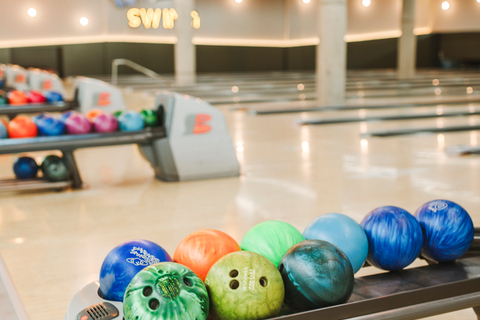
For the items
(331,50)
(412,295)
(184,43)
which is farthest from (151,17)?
(412,295)

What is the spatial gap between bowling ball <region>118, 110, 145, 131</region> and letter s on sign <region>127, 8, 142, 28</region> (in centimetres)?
1604

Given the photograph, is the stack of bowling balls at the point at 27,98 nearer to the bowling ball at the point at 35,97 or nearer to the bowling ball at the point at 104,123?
the bowling ball at the point at 35,97

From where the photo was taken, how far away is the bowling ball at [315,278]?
5.68 ft

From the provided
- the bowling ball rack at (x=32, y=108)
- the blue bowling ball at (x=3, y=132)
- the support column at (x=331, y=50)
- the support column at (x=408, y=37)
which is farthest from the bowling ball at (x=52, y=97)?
Result: the support column at (x=408, y=37)

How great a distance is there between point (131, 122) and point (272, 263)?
3.20m

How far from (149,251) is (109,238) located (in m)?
1.36

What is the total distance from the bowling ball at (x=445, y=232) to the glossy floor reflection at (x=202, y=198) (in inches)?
10.0

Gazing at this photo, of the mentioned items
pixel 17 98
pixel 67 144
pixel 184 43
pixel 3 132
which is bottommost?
pixel 67 144

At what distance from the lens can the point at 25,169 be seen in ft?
14.8

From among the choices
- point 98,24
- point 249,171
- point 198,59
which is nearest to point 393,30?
point 198,59

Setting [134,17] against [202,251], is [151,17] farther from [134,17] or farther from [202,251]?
[202,251]

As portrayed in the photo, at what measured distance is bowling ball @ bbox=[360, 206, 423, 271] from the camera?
7.10 feet

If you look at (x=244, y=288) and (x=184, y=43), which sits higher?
(x=184, y=43)

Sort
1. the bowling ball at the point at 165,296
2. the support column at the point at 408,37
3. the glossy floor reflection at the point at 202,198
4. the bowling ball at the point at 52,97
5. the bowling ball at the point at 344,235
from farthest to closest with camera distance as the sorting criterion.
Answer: the support column at the point at 408,37 < the bowling ball at the point at 52,97 < the glossy floor reflection at the point at 202,198 < the bowling ball at the point at 344,235 < the bowling ball at the point at 165,296
